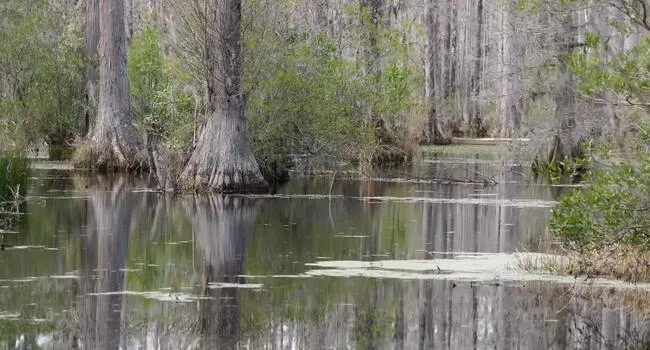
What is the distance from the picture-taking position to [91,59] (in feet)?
107

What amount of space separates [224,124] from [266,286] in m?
11.0

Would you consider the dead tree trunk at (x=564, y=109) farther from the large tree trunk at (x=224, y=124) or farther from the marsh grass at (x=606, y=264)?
the marsh grass at (x=606, y=264)

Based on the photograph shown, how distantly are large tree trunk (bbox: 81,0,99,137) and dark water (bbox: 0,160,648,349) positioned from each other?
11921mm

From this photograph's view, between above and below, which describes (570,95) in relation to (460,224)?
above

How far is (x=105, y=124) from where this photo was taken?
1113 inches

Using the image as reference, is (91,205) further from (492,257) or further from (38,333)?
(38,333)

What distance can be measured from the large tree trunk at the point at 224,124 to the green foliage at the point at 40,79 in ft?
32.0

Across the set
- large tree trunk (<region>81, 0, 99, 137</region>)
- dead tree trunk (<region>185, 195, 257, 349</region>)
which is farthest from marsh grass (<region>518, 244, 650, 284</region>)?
large tree trunk (<region>81, 0, 99, 137</region>)

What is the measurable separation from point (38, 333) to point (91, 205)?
1061 centimetres

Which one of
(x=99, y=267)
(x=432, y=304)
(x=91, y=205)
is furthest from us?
(x=91, y=205)

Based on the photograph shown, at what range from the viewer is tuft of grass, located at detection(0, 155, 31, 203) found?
16.8 metres

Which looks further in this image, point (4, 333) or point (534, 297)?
point (534, 297)

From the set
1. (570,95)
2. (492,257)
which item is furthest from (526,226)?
(570,95)

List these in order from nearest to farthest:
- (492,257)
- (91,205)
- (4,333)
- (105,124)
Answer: (4,333) → (492,257) → (91,205) → (105,124)
